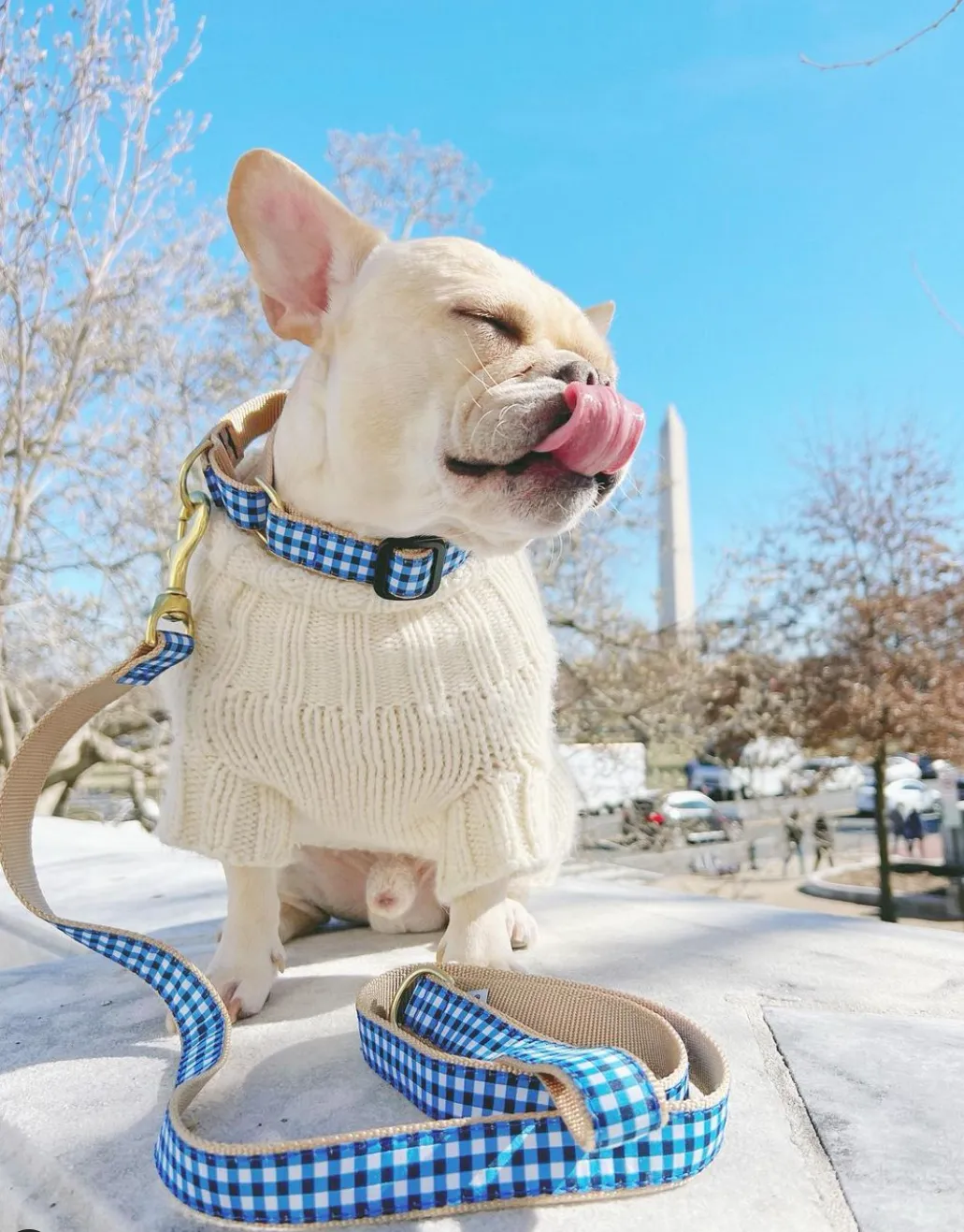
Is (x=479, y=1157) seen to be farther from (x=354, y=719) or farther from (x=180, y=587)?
(x=180, y=587)

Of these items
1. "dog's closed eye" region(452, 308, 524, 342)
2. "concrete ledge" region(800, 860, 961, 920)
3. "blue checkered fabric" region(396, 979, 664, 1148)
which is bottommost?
"concrete ledge" region(800, 860, 961, 920)

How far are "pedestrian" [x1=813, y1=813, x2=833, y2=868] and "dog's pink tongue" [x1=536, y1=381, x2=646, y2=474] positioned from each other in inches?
473

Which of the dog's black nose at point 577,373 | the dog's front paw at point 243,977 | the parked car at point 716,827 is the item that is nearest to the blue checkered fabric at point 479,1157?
the dog's front paw at point 243,977

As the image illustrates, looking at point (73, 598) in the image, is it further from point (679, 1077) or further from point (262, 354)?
point (679, 1077)

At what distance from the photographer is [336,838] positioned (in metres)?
Answer: 1.47

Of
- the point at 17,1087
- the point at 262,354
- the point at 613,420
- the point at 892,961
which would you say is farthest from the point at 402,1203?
the point at 262,354

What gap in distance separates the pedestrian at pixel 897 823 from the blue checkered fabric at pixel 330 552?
14.8 m

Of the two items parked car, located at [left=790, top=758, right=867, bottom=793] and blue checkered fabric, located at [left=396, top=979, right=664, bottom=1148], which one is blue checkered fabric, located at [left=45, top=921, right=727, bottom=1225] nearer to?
blue checkered fabric, located at [left=396, top=979, right=664, bottom=1148]

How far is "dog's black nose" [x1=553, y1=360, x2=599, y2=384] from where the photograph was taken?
112cm

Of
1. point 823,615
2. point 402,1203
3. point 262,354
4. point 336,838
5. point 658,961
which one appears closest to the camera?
point 402,1203

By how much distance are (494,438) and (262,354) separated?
795 cm

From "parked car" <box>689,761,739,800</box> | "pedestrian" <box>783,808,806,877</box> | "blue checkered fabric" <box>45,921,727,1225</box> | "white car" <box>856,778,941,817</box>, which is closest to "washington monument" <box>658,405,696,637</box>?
"parked car" <box>689,761,739,800</box>

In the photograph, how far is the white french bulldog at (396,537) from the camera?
1138 mm

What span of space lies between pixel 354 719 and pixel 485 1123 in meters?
0.64
